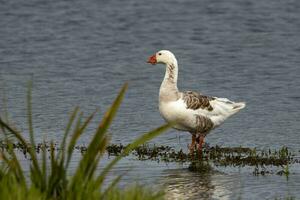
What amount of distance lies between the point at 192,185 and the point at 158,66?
10.9 meters

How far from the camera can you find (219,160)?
13.6m

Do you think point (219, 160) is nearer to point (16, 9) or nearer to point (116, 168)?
point (116, 168)

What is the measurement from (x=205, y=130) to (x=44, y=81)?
6649 millimetres

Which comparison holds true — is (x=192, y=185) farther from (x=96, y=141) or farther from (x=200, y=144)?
(x=96, y=141)

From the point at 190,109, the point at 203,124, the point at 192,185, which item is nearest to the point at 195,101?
the point at 190,109

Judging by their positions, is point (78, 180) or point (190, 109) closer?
point (78, 180)

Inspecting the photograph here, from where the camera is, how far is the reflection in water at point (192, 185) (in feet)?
37.3

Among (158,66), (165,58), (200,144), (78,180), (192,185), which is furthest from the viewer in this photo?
(158,66)

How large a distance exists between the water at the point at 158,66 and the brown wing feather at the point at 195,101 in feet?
2.67

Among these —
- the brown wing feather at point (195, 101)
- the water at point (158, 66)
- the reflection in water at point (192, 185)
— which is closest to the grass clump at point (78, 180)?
the reflection in water at point (192, 185)

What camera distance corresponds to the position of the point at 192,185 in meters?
12.1

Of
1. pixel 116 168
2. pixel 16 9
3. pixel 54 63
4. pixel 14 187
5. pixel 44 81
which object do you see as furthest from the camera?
pixel 16 9

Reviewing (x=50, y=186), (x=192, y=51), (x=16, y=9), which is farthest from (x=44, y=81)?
(x=50, y=186)

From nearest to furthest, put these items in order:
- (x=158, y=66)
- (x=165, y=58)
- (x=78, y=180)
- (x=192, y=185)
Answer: (x=78, y=180) < (x=192, y=185) < (x=165, y=58) < (x=158, y=66)
